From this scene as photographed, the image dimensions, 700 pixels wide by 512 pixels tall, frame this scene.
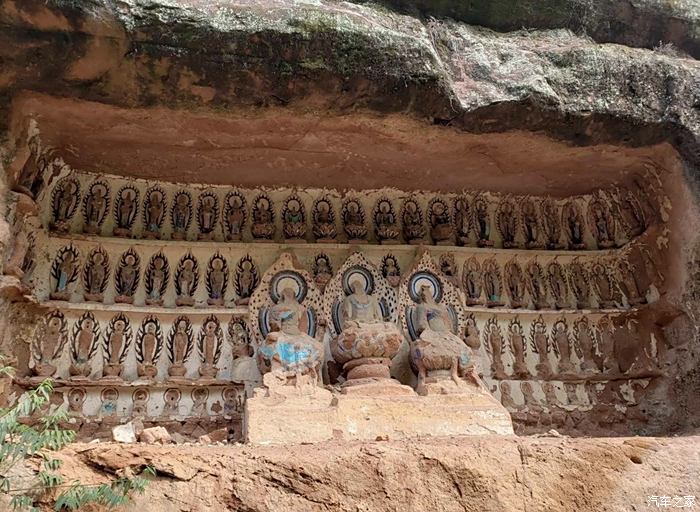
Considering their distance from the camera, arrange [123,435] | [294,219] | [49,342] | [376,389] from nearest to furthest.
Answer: [123,435]
[376,389]
[49,342]
[294,219]

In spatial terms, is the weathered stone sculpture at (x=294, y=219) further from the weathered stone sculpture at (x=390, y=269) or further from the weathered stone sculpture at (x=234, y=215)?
the weathered stone sculpture at (x=390, y=269)

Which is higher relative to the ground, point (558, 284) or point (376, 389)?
point (558, 284)

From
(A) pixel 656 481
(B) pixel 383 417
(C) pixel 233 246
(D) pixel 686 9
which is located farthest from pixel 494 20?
(A) pixel 656 481

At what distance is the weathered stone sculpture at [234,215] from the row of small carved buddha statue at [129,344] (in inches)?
30.8

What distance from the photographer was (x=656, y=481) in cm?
396

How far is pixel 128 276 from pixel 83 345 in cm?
69

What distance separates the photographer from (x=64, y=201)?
5.86 m

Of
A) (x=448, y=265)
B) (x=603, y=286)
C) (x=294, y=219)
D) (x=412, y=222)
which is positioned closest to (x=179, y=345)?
(x=294, y=219)

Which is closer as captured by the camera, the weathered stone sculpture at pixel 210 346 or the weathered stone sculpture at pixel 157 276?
the weathered stone sculpture at pixel 210 346

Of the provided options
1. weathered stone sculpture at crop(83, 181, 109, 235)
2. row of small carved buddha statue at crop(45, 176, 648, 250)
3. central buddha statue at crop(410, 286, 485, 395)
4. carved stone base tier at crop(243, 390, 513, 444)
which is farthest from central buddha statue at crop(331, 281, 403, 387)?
weathered stone sculpture at crop(83, 181, 109, 235)

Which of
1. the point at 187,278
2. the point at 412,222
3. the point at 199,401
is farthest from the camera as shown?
the point at 412,222

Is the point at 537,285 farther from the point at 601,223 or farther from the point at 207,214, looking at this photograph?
the point at 207,214

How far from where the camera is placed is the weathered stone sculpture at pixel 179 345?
5645 mm

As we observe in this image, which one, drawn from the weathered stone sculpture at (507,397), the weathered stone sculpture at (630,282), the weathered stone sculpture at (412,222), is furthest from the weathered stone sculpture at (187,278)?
the weathered stone sculpture at (630,282)
